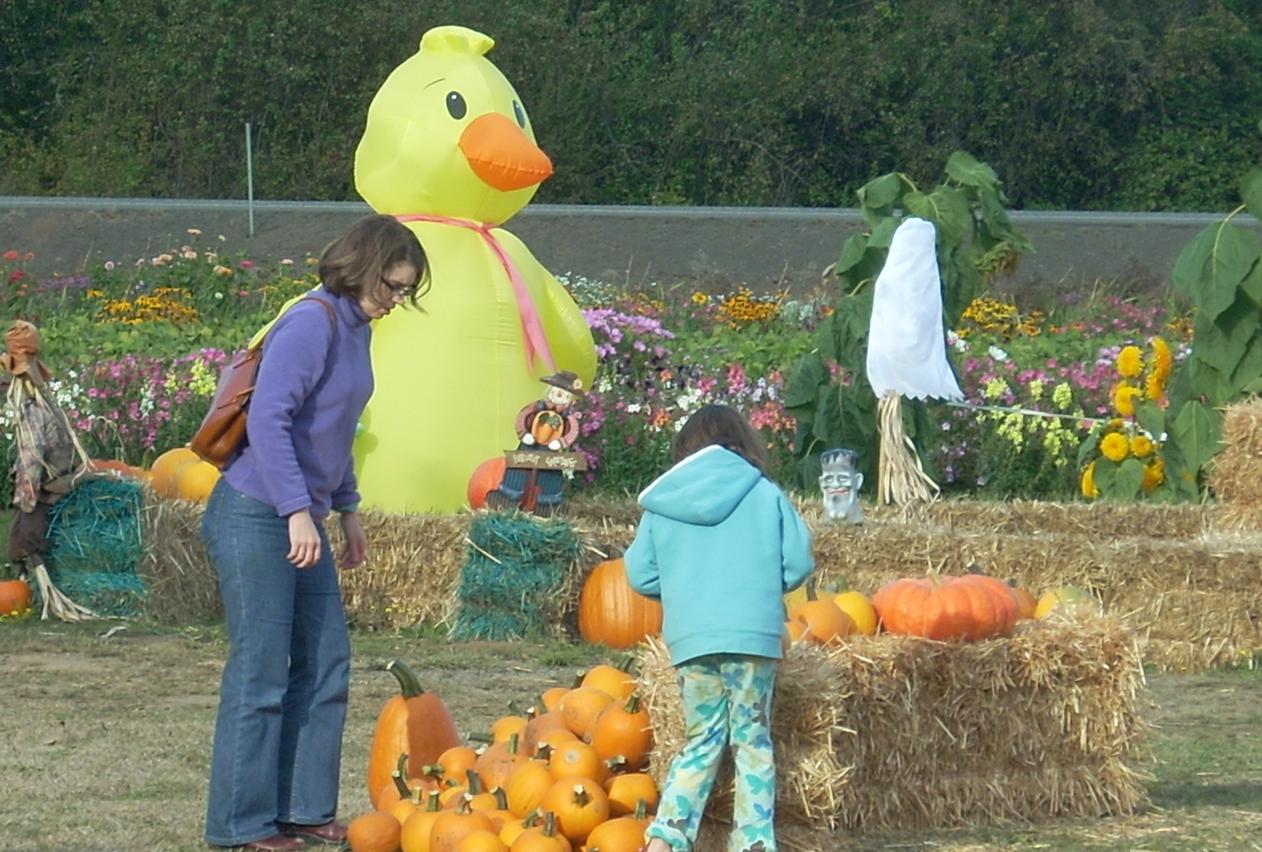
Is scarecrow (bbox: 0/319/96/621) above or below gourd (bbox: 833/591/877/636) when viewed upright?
above

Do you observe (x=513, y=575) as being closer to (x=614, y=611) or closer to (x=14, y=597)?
(x=614, y=611)

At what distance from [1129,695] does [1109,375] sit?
7329mm

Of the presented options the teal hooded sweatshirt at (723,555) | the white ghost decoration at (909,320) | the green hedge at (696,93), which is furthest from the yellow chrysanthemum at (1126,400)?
the green hedge at (696,93)

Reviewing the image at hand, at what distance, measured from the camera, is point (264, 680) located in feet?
15.9

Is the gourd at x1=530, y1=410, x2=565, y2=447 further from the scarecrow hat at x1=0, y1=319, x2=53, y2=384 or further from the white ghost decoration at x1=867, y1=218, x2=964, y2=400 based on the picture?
the scarecrow hat at x1=0, y1=319, x2=53, y2=384

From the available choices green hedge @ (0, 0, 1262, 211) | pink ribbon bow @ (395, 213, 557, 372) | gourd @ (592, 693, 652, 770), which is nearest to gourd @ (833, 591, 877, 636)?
gourd @ (592, 693, 652, 770)

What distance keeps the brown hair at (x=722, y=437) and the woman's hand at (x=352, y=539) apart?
867 millimetres

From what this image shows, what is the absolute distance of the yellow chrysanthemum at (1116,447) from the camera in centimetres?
1020

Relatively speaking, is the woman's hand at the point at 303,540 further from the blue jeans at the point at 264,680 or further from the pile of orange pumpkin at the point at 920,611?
the pile of orange pumpkin at the point at 920,611

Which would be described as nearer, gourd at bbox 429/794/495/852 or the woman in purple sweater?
gourd at bbox 429/794/495/852

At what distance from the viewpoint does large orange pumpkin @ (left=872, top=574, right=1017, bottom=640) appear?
5.38m

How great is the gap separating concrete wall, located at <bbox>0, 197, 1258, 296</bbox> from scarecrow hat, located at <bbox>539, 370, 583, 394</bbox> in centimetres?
757

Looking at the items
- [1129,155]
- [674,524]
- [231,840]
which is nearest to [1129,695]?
[674,524]

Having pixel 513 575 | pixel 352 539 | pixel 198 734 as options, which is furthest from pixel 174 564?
pixel 352 539
